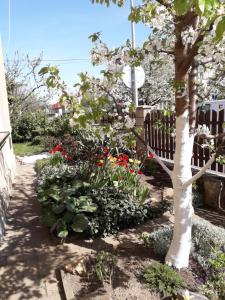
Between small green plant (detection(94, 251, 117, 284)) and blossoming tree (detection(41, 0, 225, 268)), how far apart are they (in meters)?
0.59

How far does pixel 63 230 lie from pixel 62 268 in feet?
1.82

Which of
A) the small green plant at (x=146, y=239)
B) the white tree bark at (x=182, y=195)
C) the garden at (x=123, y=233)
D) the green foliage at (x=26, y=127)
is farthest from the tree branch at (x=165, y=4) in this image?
the green foliage at (x=26, y=127)

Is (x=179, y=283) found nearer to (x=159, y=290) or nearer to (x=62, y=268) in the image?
(x=159, y=290)

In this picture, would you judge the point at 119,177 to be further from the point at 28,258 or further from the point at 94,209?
the point at 28,258

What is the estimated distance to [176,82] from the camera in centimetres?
262

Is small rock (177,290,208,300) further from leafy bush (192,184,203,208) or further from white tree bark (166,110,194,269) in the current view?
leafy bush (192,184,203,208)

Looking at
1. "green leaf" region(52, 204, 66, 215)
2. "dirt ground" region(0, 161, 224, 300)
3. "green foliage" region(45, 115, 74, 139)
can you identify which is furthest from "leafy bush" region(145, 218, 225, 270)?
"green foliage" region(45, 115, 74, 139)

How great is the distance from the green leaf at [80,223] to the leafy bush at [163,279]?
95 cm

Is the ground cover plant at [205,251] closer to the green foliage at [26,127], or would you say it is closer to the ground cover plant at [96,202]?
the ground cover plant at [96,202]

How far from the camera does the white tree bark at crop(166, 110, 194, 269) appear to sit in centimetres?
282

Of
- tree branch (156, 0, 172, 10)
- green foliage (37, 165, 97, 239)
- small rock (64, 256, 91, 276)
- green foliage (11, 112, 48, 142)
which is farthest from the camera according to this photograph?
green foliage (11, 112, 48, 142)

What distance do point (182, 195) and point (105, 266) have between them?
1.07m

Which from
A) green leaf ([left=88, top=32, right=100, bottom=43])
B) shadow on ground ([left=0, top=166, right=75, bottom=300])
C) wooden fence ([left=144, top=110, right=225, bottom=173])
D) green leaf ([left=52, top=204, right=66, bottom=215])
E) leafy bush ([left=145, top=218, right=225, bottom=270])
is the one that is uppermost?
green leaf ([left=88, top=32, right=100, bottom=43])

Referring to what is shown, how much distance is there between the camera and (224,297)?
8.67 feet
